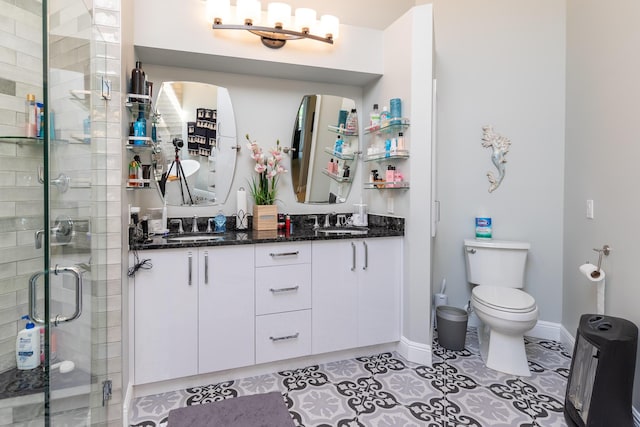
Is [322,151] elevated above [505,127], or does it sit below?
below

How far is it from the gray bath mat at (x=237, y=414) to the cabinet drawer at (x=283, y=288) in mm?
490

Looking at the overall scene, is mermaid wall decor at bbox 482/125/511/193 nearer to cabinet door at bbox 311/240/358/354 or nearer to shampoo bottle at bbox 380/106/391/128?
shampoo bottle at bbox 380/106/391/128

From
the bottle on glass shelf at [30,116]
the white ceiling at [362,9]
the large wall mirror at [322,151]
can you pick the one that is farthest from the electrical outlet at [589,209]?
the bottle on glass shelf at [30,116]

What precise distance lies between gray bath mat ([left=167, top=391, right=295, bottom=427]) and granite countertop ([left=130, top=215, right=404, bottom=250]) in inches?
34.4

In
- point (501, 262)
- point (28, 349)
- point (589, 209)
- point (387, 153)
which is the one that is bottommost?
point (28, 349)

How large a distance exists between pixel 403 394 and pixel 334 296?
0.70 metres

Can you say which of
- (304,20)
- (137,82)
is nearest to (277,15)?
(304,20)

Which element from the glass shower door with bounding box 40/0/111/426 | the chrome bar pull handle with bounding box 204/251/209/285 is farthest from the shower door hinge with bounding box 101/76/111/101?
the chrome bar pull handle with bounding box 204/251/209/285

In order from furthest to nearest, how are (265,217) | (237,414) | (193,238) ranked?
(265,217) < (193,238) < (237,414)

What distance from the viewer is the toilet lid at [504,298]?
6.91 ft

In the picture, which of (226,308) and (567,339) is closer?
(226,308)

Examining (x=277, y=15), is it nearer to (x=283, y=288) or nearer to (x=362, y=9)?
(x=362, y=9)

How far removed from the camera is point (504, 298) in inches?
87.6

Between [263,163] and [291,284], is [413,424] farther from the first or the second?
[263,163]
